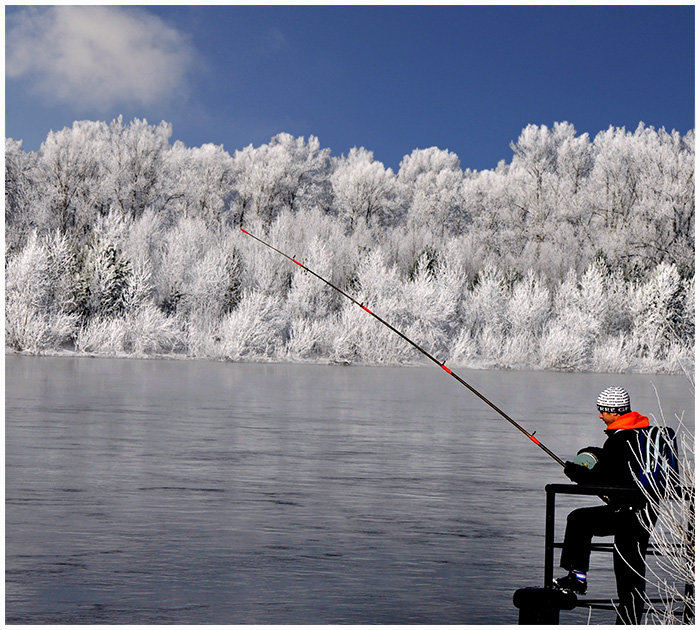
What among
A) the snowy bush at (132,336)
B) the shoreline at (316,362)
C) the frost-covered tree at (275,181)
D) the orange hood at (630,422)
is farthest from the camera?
the frost-covered tree at (275,181)

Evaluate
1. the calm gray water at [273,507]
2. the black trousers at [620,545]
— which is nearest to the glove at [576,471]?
the black trousers at [620,545]

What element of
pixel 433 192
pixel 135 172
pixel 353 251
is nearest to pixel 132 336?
pixel 353 251

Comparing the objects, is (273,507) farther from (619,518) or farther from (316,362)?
(316,362)

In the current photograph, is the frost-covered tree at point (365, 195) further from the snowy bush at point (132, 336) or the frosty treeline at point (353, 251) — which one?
the snowy bush at point (132, 336)

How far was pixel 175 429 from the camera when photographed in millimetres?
15102

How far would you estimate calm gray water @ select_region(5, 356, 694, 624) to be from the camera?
6164 mm

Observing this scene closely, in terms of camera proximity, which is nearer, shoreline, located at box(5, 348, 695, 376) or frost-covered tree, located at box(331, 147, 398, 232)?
shoreline, located at box(5, 348, 695, 376)

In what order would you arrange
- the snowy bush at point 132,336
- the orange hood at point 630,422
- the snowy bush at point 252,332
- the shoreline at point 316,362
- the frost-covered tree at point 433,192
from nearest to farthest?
the orange hood at point 630,422 → the shoreline at point 316,362 → the snowy bush at point 132,336 → the snowy bush at point 252,332 → the frost-covered tree at point 433,192

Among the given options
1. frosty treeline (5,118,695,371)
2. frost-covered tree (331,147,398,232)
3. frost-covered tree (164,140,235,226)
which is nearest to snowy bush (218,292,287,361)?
frosty treeline (5,118,695,371)

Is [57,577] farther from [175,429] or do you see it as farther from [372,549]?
[175,429]

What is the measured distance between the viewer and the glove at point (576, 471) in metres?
5.08

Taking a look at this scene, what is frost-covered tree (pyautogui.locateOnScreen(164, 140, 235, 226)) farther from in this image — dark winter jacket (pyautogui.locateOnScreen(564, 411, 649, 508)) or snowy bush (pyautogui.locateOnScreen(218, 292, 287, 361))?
dark winter jacket (pyautogui.locateOnScreen(564, 411, 649, 508))

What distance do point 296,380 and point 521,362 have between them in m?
10.8

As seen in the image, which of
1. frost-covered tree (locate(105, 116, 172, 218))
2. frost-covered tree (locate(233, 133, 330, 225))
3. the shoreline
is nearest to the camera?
the shoreline
